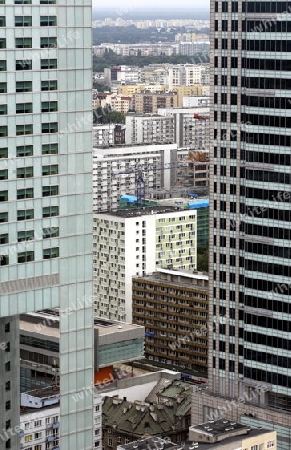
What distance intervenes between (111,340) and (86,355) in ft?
153

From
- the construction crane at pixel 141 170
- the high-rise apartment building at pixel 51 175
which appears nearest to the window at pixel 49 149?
the high-rise apartment building at pixel 51 175

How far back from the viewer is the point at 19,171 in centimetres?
3350

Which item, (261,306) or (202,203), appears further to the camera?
(202,203)

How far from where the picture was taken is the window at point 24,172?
3347 cm

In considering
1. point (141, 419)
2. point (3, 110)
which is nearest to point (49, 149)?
point (3, 110)

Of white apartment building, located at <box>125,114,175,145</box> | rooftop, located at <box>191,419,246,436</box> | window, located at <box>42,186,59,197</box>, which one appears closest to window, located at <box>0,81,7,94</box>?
window, located at <box>42,186,59,197</box>

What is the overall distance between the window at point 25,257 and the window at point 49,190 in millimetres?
1550

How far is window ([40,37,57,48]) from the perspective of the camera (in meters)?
33.3

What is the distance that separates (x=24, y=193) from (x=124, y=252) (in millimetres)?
72669

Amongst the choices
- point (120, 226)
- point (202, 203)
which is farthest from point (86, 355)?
point (202, 203)

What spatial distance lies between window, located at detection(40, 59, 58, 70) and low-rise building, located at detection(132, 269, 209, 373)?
199 ft

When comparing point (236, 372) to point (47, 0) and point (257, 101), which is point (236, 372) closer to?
point (257, 101)

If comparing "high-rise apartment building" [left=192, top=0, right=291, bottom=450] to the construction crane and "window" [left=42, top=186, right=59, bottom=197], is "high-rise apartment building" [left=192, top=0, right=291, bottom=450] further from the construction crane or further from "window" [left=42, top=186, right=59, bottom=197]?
the construction crane

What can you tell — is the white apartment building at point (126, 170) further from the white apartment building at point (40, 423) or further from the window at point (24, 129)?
the window at point (24, 129)
